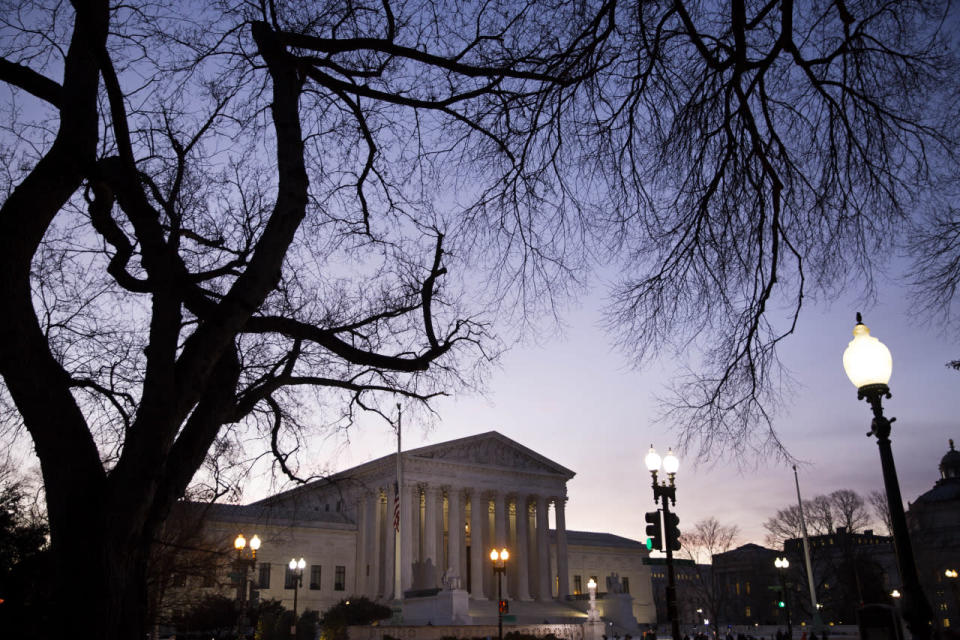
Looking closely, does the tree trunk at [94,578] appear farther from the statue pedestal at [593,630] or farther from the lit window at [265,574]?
the lit window at [265,574]

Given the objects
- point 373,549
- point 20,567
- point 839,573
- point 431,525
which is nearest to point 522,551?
point 431,525

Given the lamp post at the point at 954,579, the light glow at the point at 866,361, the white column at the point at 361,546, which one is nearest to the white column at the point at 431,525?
the white column at the point at 361,546

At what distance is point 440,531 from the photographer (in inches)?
2640

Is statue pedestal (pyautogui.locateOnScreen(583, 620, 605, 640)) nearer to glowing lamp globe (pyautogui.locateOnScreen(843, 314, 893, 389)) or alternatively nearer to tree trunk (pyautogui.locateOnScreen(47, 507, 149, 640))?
glowing lamp globe (pyautogui.locateOnScreen(843, 314, 893, 389))

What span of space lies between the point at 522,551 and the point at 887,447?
65.3m

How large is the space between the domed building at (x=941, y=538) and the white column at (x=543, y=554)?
32.4 m

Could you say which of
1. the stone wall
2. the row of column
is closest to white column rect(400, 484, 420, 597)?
the row of column

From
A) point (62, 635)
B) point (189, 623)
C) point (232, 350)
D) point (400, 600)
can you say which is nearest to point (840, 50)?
point (232, 350)

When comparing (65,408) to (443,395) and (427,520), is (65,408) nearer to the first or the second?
(443,395)

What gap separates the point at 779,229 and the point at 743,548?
134998 millimetres

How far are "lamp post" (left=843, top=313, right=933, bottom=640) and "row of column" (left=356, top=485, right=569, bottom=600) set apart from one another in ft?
184

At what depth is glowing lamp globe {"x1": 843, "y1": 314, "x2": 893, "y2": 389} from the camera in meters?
6.30

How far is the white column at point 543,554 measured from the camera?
68312 mm

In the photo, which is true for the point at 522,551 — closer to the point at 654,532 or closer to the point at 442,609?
the point at 442,609
